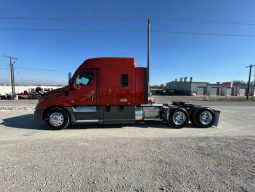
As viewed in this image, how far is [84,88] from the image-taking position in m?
7.96

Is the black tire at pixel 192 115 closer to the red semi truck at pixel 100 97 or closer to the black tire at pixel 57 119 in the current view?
the red semi truck at pixel 100 97

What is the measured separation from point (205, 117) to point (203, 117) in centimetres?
10

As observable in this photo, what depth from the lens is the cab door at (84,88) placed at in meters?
7.93

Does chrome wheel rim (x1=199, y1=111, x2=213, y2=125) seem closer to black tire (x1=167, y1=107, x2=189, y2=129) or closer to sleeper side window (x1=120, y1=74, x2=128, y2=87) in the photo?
black tire (x1=167, y1=107, x2=189, y2=129)

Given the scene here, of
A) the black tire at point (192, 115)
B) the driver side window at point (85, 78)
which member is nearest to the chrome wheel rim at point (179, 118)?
the black tire at point (192, 115)

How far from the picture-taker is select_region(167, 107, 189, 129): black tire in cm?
836

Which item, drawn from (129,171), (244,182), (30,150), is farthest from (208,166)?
(30,150)

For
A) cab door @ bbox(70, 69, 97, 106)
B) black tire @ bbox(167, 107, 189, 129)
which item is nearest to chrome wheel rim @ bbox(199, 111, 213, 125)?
black tire @ bbox(167, 107, 189, 129)

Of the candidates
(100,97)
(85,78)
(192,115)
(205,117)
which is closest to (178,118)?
(192,115)

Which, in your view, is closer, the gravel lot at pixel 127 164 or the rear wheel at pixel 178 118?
the gravel lot at pixel 127 164

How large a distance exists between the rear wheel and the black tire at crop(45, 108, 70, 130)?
4446mm

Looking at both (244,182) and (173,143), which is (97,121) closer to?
(173,143)

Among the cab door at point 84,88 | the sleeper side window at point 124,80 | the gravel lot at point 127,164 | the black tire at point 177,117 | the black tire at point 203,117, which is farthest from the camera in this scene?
the black tire at point 203,117

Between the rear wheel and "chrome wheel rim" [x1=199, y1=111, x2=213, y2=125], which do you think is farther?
"chrome wheel rim" [x1=199, y1=111, x2=213, y2=125]
